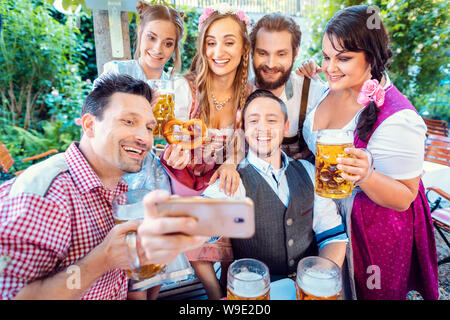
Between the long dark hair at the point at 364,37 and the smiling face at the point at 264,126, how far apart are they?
0.52 meters

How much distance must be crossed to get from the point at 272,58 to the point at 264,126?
0.69 m

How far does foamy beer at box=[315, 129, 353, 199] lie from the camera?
1.30m

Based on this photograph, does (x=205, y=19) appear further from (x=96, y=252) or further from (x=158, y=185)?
(x=96, y=252)

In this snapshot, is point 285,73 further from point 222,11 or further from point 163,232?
point 163,232

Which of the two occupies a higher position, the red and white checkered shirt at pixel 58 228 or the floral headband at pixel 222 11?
the floral headband at pixel 222 11

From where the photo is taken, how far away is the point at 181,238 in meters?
0.89

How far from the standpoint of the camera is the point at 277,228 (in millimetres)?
1578

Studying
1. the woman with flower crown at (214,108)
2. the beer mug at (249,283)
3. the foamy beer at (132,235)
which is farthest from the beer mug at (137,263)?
the woman with flower crown at (214,108)

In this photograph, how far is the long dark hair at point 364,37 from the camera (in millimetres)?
1713

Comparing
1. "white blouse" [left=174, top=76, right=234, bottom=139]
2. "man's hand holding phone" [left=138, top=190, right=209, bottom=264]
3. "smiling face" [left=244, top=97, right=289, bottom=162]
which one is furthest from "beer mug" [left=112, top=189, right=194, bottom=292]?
"white blouse" [left=174, top=76, right=234, bottom=139]

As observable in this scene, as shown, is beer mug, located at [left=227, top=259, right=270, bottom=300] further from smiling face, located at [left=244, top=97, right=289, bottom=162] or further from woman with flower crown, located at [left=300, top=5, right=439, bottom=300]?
woman with flower crown, located at [left=300, top=5, right=439, bottom=300]

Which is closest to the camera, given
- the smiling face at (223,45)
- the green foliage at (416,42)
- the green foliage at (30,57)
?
the smiling face at (223,45)

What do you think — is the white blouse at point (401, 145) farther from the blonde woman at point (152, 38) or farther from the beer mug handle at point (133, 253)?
the blonde woman at point (152, 38)

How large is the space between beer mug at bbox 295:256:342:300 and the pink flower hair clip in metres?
1.02
